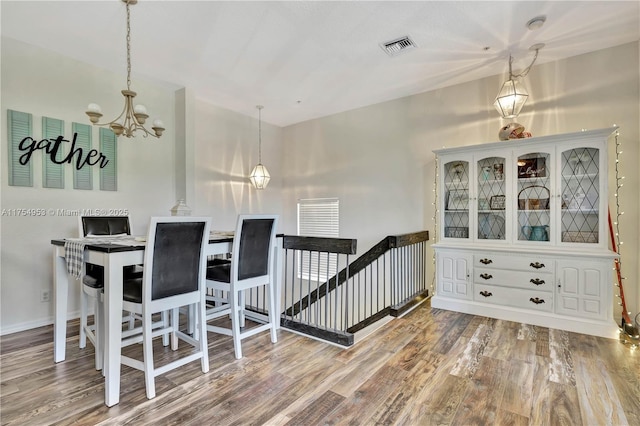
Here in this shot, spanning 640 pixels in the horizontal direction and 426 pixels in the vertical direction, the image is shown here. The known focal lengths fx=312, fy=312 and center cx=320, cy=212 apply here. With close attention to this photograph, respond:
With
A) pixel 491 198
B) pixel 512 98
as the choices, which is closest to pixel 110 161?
pixel 491 198

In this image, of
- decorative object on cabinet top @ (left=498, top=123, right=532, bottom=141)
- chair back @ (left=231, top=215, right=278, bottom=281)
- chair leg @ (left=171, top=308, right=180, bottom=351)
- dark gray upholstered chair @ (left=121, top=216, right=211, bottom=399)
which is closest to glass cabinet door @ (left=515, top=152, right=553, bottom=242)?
decorative object on cabinet top @ (left=498, top=123, right=532, bottom=141)

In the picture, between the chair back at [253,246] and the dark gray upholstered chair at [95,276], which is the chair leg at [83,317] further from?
the chair back at [253,246]

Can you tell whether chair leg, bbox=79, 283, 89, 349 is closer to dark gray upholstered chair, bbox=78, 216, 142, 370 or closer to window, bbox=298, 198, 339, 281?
dark gray upholstered chair, bbox=78, 216, 142, 370

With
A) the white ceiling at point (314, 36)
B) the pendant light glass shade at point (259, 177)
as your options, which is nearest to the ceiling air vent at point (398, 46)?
the white ceiling at point (314, 36)

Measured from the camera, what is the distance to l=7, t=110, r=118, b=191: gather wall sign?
3152mm

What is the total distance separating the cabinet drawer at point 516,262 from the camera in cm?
323

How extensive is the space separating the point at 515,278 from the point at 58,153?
516 centimetres

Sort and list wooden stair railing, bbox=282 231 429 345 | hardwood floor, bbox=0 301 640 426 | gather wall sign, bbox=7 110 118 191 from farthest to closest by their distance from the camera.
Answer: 1. gather wall sign, bbox=7 110 118 191
2. wooden stair railing, bbox=282 231 429 345
3. hardwood floor, bbox=0 301 640 426

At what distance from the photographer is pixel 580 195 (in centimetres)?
318

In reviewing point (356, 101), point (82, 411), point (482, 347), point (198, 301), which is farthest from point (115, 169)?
point (482, 347)

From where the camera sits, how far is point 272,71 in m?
3.83

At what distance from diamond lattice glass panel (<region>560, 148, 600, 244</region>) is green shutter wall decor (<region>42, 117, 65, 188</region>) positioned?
5357 mm

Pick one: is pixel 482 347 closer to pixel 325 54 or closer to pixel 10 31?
pixel 325 54

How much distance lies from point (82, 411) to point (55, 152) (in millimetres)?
2800
